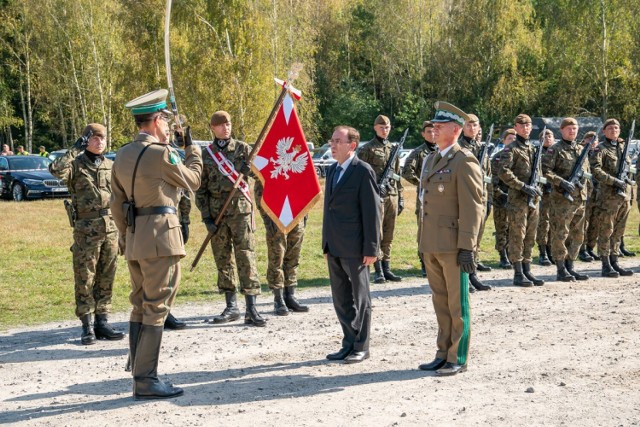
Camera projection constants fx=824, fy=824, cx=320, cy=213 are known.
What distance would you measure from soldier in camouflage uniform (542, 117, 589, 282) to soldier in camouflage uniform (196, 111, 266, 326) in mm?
5012

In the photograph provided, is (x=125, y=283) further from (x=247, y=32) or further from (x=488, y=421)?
(x=247, y=32)

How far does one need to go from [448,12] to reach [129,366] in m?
49.9

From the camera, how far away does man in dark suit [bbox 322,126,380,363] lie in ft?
24.7

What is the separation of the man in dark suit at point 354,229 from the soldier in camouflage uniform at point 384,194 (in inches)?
171

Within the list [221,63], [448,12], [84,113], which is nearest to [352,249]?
[221,63]

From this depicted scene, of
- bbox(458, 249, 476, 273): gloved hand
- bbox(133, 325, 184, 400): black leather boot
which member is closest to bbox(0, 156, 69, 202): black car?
bbox(133, 325, 184, 400): black leather boot

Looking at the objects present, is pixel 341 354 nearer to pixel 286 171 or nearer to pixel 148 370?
pixel 148 370

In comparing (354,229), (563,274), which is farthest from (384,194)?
(354,229)

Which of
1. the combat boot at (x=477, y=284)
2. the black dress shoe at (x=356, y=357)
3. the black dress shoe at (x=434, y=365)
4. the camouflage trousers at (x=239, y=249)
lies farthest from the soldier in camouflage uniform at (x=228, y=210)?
the combat boot at (x=477, y=284)

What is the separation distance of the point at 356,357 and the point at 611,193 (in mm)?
7252

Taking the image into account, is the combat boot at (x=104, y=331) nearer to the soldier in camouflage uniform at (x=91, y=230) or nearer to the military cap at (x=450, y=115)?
the soldier in camouflage uniform at (x=91, y=230)

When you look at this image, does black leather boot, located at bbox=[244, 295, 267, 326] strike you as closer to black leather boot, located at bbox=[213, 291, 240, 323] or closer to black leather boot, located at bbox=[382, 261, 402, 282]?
black leather boot, located at bbox=[213, 291, 240, 323]

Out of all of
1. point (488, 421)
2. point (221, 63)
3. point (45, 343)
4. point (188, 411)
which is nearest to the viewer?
point (488, 421)

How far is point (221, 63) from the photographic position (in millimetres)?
37969
